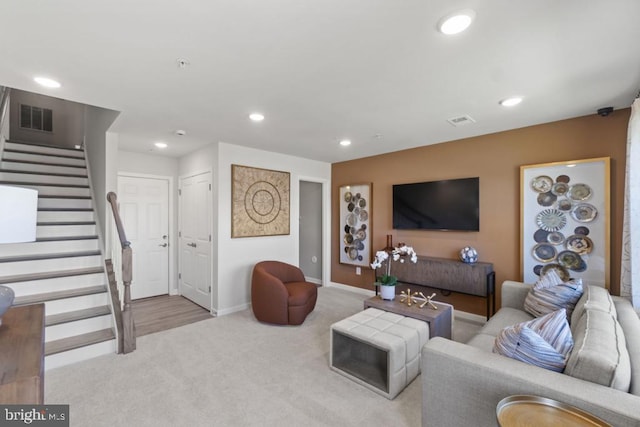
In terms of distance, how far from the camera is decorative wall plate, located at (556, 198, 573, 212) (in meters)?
3.00

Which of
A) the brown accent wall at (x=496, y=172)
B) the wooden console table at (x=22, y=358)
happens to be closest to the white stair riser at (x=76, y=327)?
the wooden console table at (x=22, y=358)

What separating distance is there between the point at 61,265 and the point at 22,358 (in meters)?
2.65

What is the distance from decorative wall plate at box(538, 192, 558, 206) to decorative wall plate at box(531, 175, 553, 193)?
44mm

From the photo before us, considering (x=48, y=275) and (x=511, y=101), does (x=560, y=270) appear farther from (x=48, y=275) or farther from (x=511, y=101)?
(x=48, y=275)

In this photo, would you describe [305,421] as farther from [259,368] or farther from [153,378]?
[153,378]

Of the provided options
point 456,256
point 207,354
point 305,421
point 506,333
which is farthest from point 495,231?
point 207,354

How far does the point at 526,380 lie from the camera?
1.27 meters

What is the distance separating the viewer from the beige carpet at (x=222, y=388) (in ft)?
6.30

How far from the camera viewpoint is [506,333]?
1.55 m

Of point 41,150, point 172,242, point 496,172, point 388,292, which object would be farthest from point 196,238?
point 496,172

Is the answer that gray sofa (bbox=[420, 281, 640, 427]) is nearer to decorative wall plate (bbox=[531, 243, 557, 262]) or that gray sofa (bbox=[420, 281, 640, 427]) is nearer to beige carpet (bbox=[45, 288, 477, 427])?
beige carpet (bbox=[45, 288, 477, 427])

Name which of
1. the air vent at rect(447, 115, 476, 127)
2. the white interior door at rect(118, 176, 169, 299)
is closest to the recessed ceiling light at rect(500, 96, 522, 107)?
the air vent at rect(447, 115, 476, 127)

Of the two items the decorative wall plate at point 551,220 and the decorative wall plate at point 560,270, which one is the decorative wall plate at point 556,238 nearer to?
the decorative wall plate at point 551,220

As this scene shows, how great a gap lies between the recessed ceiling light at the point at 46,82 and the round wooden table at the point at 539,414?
346 cm
